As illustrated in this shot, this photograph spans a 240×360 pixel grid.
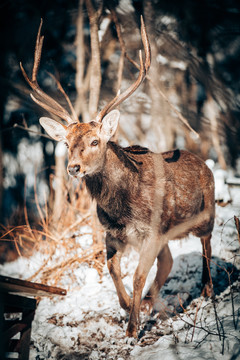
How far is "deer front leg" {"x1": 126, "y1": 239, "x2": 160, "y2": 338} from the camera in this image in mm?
2963

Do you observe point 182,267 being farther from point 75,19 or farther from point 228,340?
point 75,19

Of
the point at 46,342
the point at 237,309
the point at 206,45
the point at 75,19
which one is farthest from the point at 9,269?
the point at 206,45

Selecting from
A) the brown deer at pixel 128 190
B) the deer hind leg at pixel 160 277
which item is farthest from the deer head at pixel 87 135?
the deer hind leg at pixel 160 277

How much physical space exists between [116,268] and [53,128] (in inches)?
70.0

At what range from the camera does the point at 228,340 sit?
2.50m

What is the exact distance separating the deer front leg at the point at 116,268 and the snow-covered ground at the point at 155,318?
1.00 feet

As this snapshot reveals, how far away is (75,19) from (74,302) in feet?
17.7

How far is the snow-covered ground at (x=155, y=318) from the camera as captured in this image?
105 inches

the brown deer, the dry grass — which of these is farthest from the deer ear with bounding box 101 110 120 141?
the dry grass

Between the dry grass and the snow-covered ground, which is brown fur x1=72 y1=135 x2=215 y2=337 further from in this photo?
the dry grass

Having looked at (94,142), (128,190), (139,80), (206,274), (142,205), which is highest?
(139,80)

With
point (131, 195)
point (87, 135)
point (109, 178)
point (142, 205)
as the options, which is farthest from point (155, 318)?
point (87, 135)

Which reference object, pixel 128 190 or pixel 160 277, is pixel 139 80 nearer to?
pixel 128 190

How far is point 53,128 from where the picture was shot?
331cm
